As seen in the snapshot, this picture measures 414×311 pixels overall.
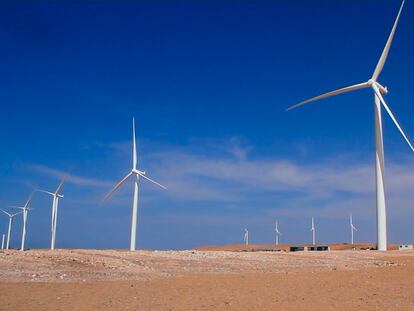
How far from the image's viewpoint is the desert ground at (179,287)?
1491cm

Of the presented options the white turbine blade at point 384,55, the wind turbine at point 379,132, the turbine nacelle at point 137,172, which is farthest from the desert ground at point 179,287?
the turbine nacelle at point 137,172

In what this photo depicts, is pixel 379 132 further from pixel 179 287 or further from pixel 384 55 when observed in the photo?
pixel 179 287

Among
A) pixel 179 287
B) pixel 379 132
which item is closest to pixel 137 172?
pixel 379 132

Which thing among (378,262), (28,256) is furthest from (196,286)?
(378,262)

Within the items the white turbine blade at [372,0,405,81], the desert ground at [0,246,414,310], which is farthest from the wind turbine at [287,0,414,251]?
the desert ground at [0,246,414,310]

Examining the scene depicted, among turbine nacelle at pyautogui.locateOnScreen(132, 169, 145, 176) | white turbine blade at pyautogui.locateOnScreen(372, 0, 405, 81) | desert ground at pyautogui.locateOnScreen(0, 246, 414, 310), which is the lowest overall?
desert ground at pyautogui.locateOnScreen(0, 246, 414, 310)

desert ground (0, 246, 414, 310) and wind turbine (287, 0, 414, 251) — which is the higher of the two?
wind turbine (287, 0, 414, 251)

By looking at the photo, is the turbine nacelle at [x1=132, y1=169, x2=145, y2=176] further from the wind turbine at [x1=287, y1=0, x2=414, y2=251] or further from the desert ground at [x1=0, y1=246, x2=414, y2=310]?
the desert ground at [x1=0, y1=246, x2=414, y2=310]

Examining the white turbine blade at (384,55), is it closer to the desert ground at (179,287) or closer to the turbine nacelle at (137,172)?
the desert ground at (179,287)

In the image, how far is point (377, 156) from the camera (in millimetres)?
45031

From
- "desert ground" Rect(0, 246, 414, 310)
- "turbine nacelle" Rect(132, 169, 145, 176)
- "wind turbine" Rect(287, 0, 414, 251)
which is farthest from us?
"turbine nacelle" Rect(132, 169, 145, 176)

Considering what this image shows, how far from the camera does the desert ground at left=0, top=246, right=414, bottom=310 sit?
14914mm

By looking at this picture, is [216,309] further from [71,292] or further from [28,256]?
[28,256]

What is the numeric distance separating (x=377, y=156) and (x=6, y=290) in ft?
121
